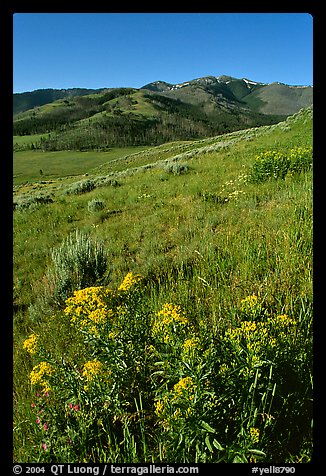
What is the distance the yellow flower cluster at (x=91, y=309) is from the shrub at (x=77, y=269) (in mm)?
2427

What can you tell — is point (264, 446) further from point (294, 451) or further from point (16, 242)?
point (16, 242)

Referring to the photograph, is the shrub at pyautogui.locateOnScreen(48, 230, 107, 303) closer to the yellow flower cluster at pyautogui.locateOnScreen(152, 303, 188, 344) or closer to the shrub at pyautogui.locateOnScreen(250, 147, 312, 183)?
the yellow flower cluster at pyautogui.locateOnScreen(152, 303, 188, 344)

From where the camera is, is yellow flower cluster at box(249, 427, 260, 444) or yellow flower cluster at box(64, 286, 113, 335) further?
yellow flower cluster at box(64, 286, 113, 335)

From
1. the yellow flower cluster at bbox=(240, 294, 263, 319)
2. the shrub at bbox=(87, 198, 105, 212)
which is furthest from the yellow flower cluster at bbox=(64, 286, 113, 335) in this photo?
the shrub at bbox=(87, 198, 105, 212)

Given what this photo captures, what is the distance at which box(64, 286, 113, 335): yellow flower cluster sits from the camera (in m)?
1.99

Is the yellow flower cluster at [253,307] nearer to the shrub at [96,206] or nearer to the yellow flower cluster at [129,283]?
the yellow flower cluster at [129,283]

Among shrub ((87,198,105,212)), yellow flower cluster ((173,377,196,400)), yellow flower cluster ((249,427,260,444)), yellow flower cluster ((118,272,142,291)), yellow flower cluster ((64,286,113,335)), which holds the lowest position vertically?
yellow flower cluster ((249,427,260,444))

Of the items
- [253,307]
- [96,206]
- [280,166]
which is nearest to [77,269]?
[253,307]

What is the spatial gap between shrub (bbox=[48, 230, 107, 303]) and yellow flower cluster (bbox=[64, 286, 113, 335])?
2427 millimetres

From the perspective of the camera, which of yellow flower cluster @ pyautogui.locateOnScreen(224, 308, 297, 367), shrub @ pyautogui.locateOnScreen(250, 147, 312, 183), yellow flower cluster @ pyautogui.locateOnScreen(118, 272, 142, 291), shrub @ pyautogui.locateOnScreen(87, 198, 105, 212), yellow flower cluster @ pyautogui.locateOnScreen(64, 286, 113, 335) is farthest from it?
shrub @ pyautogui.locateOnScreen(87, 198, 105, 212)

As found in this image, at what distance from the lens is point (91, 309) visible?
2119mm

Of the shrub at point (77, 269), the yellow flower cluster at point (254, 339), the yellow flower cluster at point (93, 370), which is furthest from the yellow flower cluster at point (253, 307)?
the shrub at point (77, 269)

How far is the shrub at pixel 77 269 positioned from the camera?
4.73 metres

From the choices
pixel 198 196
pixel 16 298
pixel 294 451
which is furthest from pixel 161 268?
pixel 198 196
